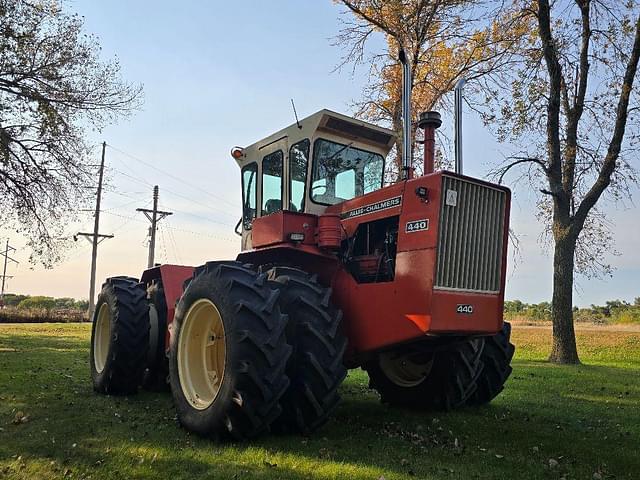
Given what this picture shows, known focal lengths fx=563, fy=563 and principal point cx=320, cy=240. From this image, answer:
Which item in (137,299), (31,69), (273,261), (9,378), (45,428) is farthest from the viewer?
(31,69)

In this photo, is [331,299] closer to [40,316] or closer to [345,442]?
[345,442]

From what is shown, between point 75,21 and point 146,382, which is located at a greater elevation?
point 75,21

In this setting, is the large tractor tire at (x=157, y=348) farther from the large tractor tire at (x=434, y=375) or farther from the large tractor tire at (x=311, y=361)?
the large tractor tire at (x=311, y=361)

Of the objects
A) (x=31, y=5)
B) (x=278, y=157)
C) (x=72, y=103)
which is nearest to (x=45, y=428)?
(x=278, y=157)

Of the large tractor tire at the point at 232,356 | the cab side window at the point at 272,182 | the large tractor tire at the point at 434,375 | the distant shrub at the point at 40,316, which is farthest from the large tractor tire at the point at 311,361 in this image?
the distant shrub at the point at 40,316

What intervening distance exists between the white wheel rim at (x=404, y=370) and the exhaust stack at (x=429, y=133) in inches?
84.8

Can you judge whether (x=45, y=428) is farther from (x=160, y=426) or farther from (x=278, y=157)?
(x=278, y=157)

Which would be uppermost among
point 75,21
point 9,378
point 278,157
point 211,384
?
point 75,21

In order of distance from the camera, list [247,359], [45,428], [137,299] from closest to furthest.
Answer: [247,359]
[45,428]
[137,299]

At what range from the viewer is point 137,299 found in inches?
284

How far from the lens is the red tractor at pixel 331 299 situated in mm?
4531

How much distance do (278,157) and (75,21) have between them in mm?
12530

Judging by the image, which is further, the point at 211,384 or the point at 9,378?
the point at 9,378

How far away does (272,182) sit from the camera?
6.53m
